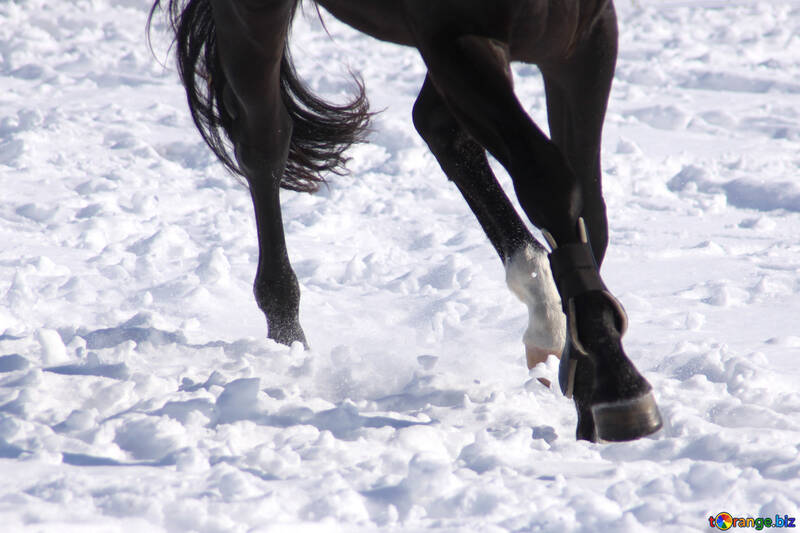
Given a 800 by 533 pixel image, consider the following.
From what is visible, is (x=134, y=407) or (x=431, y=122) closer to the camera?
(x=134, y=407)

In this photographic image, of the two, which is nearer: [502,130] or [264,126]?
[502,130]

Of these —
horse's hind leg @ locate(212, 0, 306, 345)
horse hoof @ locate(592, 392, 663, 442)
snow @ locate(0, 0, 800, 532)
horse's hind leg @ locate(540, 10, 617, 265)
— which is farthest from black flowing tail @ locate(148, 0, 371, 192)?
horse hoof @ locate(592, 392, 663, 442)

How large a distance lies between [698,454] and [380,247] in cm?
226

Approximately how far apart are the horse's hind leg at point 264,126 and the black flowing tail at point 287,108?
0.40ft

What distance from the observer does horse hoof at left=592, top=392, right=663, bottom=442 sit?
1.74 metres

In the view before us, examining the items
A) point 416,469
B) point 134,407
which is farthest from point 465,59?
point 134,407

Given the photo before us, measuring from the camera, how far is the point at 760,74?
7.05 metres

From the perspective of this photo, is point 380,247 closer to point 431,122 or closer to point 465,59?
point 431,122

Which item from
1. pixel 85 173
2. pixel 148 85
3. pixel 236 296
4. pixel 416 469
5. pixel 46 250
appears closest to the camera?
pixel 416 469
